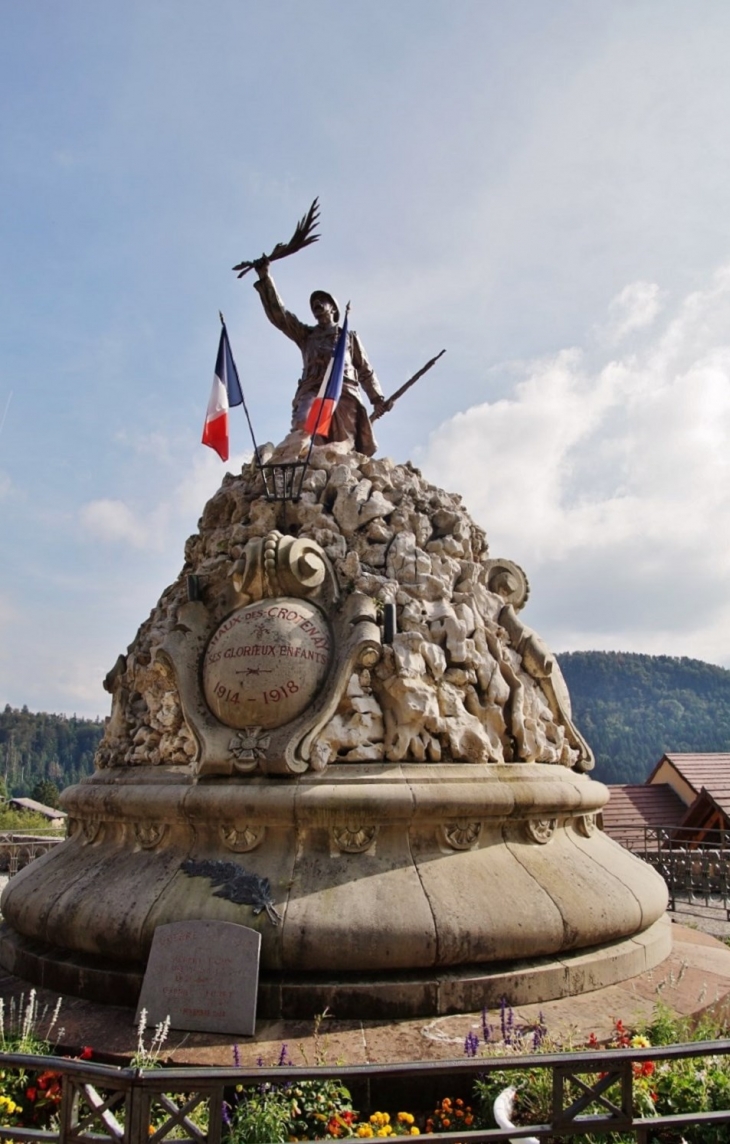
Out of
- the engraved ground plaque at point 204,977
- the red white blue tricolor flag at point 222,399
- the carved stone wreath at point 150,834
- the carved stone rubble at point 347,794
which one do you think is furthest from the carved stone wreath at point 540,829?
the red white blue tricolor flag at point 222,399

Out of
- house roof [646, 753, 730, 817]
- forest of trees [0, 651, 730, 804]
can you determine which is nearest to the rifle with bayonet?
house roof [646, 753, 730, 817]

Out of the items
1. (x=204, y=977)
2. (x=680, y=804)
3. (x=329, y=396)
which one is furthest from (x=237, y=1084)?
(x=680, y=804)

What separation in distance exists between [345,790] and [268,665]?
1205mm

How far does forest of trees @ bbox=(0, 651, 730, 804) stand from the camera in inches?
4705

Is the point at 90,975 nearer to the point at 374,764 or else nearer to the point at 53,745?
the point at 374,764

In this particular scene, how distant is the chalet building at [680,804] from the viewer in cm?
1758

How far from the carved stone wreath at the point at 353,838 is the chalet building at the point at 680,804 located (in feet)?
40.8

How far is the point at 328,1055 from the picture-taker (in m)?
4.40

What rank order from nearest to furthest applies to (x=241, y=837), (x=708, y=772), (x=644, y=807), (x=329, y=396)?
1. (x=241, y=837)
2. (x=329, y=396)
3. (x=708, y=772)
4. (x=644, y=807)

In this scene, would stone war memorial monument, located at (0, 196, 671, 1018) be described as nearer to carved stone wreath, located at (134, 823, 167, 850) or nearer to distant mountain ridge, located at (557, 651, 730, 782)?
carved stone wreath, located at (134, 823, 167, 850)

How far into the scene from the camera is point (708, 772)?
1988 centimetres

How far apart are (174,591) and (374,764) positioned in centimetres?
312

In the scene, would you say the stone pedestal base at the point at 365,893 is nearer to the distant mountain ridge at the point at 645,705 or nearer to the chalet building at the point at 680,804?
the chalet building at the point at 680,804

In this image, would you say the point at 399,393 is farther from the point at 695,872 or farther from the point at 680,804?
the point at 680,804
